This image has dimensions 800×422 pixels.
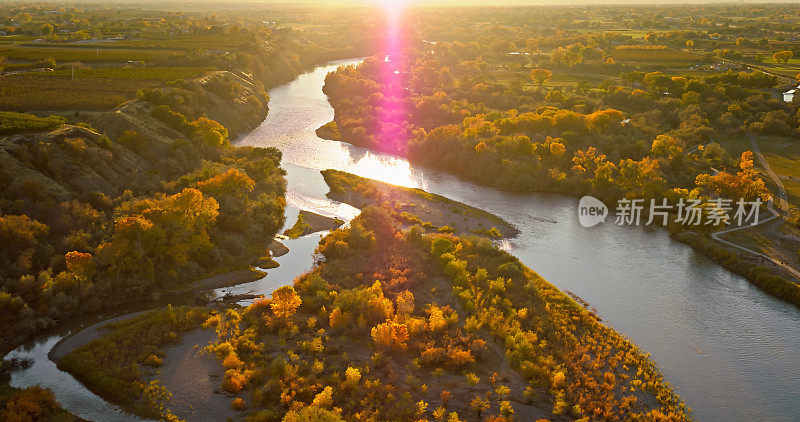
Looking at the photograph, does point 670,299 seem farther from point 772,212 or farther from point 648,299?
point 772,212

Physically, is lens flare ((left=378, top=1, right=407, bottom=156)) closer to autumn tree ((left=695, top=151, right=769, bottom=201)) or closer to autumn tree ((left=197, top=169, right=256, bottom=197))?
autumn tree ((left=197, top=169, right=256, bottom=197))

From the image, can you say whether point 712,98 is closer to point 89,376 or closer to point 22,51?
point 89,376

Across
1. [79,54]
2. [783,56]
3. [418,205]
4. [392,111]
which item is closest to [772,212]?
[418,205]

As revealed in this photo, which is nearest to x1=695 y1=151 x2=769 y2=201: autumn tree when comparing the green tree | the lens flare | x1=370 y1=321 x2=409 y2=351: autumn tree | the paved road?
the paved road

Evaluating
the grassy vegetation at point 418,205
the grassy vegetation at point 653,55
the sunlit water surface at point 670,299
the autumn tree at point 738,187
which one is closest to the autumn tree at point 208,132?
the sunlit water surface at point 670,299

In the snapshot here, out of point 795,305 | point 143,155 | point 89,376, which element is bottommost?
point 89,376

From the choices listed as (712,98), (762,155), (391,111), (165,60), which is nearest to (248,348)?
(391,111)

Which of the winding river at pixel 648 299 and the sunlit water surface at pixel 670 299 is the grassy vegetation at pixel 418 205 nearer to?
the winding river at pixel 648 299
